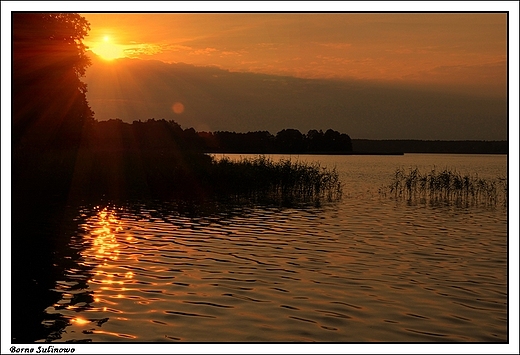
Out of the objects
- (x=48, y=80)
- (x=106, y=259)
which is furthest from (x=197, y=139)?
(x=106, y=259)

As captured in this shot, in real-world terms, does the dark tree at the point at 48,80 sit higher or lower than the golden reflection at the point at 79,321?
higher

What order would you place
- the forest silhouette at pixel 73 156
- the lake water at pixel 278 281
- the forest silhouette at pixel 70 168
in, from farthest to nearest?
the forest silhouette at pixel 73 156 → the forest silhouette at pixel 70 168 → the lake water at pixel 278 281

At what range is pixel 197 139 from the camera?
8812 cm

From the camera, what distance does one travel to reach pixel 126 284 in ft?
45.1

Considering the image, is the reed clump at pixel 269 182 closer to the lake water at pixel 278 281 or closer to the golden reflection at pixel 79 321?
the lake water at pixel 278 281

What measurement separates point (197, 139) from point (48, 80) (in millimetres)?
42671

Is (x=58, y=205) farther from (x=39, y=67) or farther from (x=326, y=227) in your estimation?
(x=39, y=67)

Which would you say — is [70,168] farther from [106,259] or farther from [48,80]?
[106,259]

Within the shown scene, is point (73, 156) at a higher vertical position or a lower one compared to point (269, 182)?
higher

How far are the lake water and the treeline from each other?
1164 inches

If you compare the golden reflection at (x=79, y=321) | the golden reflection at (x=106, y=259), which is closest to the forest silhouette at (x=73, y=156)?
the golden reflection at (x=106, y=259)

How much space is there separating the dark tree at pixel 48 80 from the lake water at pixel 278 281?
21704 mm

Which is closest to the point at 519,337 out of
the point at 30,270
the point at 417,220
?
the point at 30,270

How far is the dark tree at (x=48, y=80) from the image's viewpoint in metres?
43.9
